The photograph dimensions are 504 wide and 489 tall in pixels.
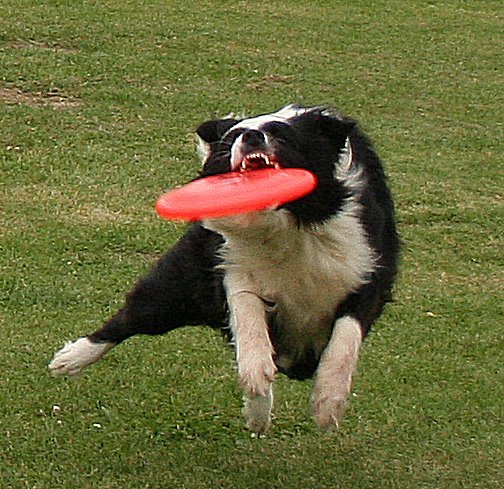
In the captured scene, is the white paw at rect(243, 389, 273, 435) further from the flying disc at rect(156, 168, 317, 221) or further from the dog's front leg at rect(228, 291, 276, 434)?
the flying disc at rect(156, 168, 317, 221)

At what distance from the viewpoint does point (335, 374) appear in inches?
191

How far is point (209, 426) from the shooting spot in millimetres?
5789

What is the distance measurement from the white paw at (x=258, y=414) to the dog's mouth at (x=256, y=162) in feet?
4.02

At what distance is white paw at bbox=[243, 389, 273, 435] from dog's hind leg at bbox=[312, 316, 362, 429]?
2.15 feet

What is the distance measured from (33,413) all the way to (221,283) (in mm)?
1156

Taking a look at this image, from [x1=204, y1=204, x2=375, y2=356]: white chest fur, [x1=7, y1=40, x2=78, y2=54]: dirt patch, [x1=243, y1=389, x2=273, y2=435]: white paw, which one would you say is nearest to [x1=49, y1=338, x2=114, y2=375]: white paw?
[x1=243, y1=389, x2=273, y2=435]: white paw

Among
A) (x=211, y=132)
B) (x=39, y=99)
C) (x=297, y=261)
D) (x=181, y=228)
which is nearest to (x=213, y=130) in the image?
(x=211, y=132)

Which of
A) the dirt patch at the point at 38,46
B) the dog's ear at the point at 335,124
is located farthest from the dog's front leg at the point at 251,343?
the dirt patch at the point at 38,46

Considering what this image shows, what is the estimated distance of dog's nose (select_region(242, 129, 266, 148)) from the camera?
4684mm

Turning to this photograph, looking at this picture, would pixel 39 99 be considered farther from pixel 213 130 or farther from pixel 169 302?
pixel 213 130

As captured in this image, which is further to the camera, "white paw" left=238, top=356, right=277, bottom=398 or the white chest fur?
the white chest fur

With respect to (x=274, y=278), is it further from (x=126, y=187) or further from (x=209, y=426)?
(x=126, y=187)

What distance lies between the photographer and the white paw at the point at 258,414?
5559mm

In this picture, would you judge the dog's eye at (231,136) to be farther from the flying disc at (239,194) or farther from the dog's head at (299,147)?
the flying disc at (239,194)
